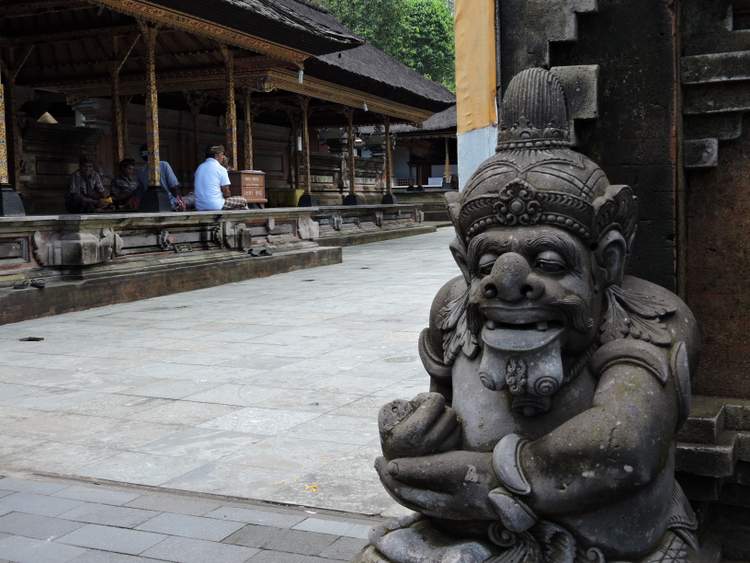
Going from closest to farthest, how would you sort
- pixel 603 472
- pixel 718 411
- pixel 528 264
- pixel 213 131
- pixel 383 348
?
pixel 603 472
pixel 528 264
pixel 718 411
pixel 383 348
pixel 213 131

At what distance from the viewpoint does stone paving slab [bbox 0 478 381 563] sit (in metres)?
3.36

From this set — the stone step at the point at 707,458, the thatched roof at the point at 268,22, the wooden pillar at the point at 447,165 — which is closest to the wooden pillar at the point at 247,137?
the thatched roof at the point at 268,22

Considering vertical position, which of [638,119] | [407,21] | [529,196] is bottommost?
[529,196]

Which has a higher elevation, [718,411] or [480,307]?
[480,307]

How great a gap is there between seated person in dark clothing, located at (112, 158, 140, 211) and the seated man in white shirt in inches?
41.3

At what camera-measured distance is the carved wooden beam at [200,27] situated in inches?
474

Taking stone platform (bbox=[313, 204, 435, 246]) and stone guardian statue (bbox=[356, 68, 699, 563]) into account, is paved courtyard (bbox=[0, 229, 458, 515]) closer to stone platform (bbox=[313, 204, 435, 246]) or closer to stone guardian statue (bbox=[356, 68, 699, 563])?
stone guardian statue (bbox=[356, 68, 699, 563])

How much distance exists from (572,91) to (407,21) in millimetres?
40345

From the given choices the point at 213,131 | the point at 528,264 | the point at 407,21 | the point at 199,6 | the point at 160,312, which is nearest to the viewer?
the point at 528,264

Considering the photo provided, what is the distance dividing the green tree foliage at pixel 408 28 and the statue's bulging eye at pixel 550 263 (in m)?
35.1

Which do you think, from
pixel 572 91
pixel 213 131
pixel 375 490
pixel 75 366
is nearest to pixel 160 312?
pixel 75 366

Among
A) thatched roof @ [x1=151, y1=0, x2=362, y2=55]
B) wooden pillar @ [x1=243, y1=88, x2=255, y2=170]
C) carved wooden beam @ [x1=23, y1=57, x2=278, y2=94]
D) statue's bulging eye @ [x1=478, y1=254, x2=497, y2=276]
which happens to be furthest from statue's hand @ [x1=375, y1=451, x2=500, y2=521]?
carved wooden beam @ [x1=23, y1=57, x2=278, y2=94]

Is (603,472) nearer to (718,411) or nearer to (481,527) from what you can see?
(481,527)

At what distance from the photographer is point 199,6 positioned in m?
12.6
